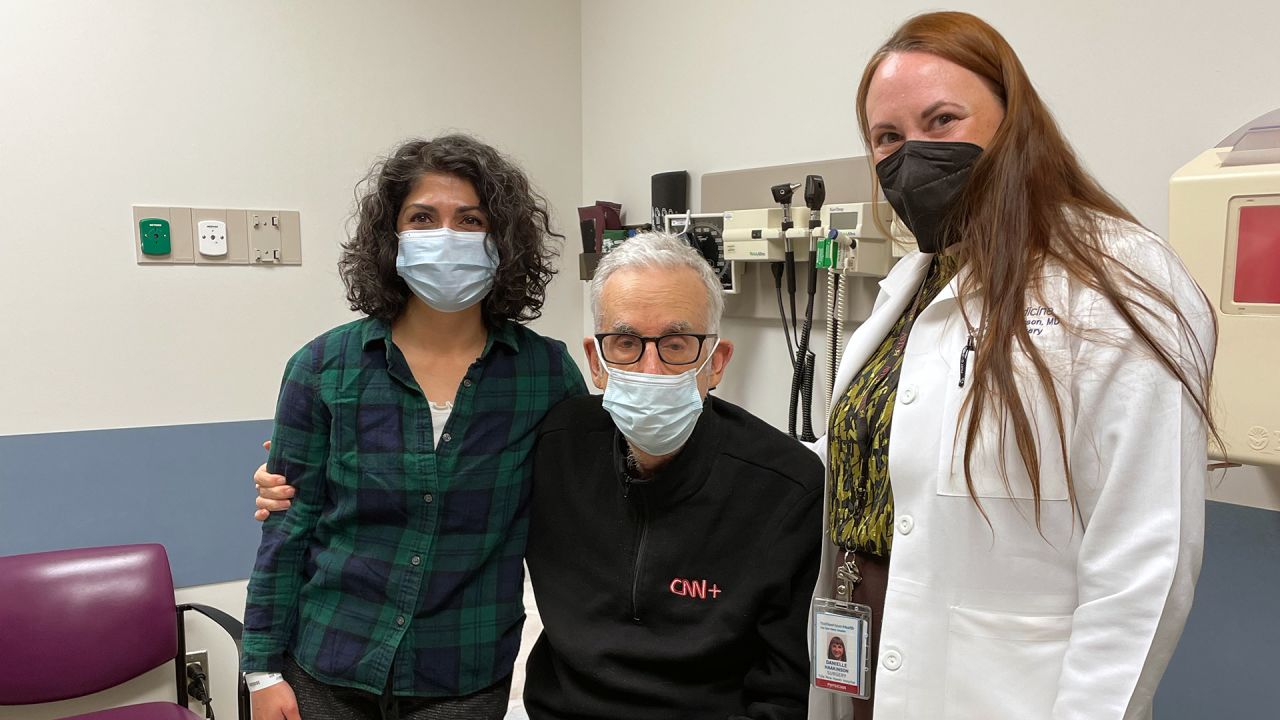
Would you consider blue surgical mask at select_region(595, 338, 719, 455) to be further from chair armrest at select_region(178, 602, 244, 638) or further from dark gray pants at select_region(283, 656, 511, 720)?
chair armrest at select_region(178, 602, 244, 638)

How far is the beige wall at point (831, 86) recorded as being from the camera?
1.43 m

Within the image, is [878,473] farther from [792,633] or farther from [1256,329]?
[1256,329]

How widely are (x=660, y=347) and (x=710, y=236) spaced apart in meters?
1.17

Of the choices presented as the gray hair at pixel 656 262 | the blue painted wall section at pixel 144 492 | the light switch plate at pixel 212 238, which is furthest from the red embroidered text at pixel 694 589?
the light switch plate at pixel 212 238

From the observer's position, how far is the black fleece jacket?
126 centimetres

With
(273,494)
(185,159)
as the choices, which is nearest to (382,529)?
(273,494)

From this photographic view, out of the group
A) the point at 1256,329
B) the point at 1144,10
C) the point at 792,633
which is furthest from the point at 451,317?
the point at 1144,10

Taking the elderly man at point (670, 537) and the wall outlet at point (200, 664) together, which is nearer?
the elderly man at point (670, 537)

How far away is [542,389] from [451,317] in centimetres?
21

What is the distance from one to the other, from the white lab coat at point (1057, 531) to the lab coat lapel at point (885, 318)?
126 mm

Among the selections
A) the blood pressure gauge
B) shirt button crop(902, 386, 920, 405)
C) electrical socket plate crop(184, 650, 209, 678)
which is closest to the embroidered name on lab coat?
shirt button crop(902, 386, 920, 405)

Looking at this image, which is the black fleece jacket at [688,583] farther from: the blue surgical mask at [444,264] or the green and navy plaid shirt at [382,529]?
the blue surgical mask at [444,264]

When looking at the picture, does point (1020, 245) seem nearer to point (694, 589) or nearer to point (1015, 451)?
point (1015, 451)

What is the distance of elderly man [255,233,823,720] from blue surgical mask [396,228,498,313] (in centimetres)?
21
